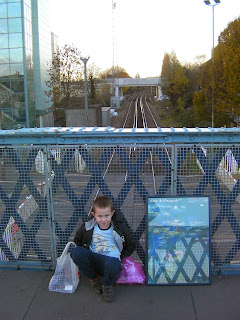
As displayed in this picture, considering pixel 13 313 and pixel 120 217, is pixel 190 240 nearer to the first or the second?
pixel 120 217

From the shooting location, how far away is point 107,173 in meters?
4.21

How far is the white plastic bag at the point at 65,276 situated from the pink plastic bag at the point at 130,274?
508 millimetres

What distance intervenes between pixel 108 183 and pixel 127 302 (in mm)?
1338

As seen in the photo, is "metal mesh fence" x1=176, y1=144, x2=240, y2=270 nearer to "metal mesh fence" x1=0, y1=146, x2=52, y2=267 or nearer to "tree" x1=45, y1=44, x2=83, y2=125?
"metal mesh fence" x1=0, y1=146, x2=52, y2=267

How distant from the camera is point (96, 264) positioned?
3898 mm

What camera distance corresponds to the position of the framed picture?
3.95 m

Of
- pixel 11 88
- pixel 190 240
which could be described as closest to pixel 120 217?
pixel 190 240

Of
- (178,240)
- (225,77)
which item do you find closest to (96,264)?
(178,240)

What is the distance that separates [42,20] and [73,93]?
7017 millimetres

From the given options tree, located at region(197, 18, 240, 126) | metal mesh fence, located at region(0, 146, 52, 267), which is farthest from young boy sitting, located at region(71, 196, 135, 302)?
tree, located at region(197, 18, 240, 126)

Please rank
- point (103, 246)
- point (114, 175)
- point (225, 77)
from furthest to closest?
1. point (225, 77)
2. point (114, 175)
3. point (103, 246)

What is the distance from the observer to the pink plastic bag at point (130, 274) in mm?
A: 4016

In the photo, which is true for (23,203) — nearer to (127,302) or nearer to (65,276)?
(65,276)

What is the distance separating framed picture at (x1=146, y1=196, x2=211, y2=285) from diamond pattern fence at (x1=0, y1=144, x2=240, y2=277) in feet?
0.72
